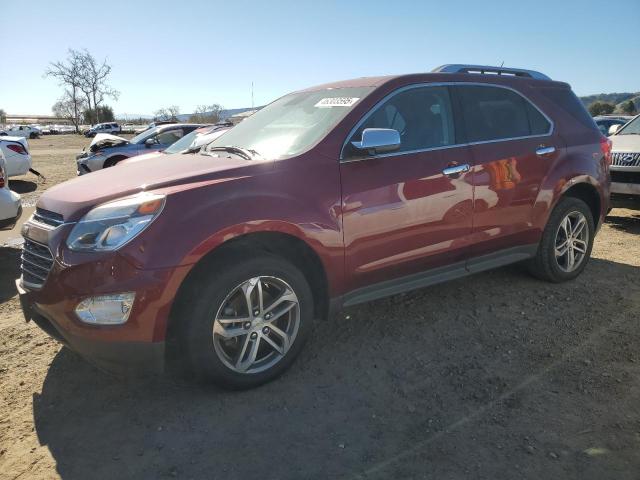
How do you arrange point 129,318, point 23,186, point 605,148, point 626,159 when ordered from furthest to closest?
point 23,186, point 626,159, point 605,148, point 129,318

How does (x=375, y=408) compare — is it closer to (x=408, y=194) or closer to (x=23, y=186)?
(x=408, y=194)

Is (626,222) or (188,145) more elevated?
(188,145)

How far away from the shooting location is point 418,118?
12.0ft

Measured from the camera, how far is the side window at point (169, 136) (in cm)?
1185

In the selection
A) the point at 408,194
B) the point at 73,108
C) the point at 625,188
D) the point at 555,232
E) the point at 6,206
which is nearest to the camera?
the point at 408,194

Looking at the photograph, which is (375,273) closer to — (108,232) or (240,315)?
(240,315)

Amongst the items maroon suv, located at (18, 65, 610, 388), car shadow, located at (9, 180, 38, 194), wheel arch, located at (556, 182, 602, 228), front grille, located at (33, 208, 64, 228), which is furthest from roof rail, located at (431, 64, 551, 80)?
car shadow, located at (9, 180, 38, 194)

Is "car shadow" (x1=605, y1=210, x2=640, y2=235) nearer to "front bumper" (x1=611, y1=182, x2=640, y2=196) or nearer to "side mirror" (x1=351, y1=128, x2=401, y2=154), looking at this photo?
"front bumper" (x1=611, y1=182, x2=640, y2=196)

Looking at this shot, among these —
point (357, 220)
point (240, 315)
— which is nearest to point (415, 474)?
point (240, 315)

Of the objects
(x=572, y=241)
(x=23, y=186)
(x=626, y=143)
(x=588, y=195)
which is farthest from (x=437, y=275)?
(x=23, y=186)

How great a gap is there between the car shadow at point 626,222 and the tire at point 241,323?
598cm

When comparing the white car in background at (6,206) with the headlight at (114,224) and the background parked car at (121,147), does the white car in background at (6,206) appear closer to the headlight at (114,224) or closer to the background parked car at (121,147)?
the headlight at (114,224)

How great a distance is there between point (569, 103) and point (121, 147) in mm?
10027

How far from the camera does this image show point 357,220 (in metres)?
3.18
